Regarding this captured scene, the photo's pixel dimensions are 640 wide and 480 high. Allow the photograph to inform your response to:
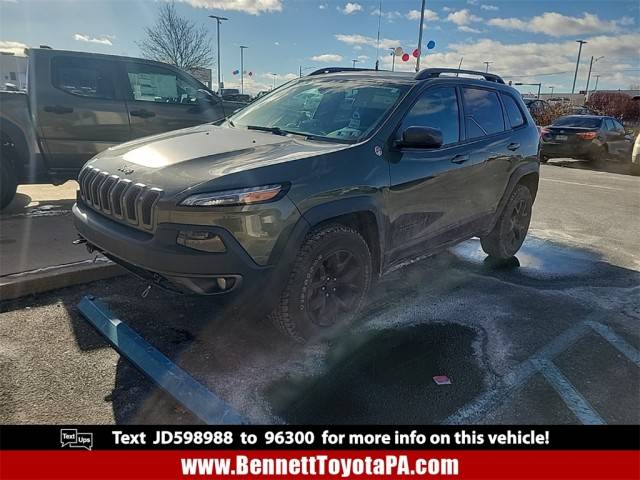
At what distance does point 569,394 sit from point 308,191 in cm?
196

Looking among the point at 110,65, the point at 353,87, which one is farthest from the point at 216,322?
the point at 110,65

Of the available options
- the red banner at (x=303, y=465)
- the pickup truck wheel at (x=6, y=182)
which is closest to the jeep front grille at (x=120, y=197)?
the red banner at (x=303, y=465)

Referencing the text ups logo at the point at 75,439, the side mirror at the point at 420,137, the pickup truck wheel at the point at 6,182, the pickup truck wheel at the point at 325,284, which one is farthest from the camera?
the pickup truck wheel at the point at 6,182

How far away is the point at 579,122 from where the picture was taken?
14492 millimetres

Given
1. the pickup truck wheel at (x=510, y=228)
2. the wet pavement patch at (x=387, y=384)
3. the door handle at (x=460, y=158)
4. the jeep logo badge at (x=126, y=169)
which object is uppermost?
the door handle at (x=460, y=158)

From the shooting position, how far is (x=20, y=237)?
4840 mm

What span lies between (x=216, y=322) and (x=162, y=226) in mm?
1149

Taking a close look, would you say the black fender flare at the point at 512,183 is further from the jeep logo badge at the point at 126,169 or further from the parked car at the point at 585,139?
the parked car at the point at 585,139

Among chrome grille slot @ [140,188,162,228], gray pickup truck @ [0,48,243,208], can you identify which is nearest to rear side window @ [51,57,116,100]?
gray pickup truck @ [0,48,243,208]

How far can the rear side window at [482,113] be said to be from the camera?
13.7ft

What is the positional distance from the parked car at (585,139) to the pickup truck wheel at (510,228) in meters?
9.76

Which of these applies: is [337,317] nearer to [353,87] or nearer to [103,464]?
[103,464]

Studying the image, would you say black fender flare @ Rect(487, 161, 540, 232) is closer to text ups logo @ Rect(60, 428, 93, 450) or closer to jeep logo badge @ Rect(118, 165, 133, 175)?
jeep logo badge @ Rect(118, 165, 133, 175)

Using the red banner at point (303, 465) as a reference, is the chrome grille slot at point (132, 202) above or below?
above
